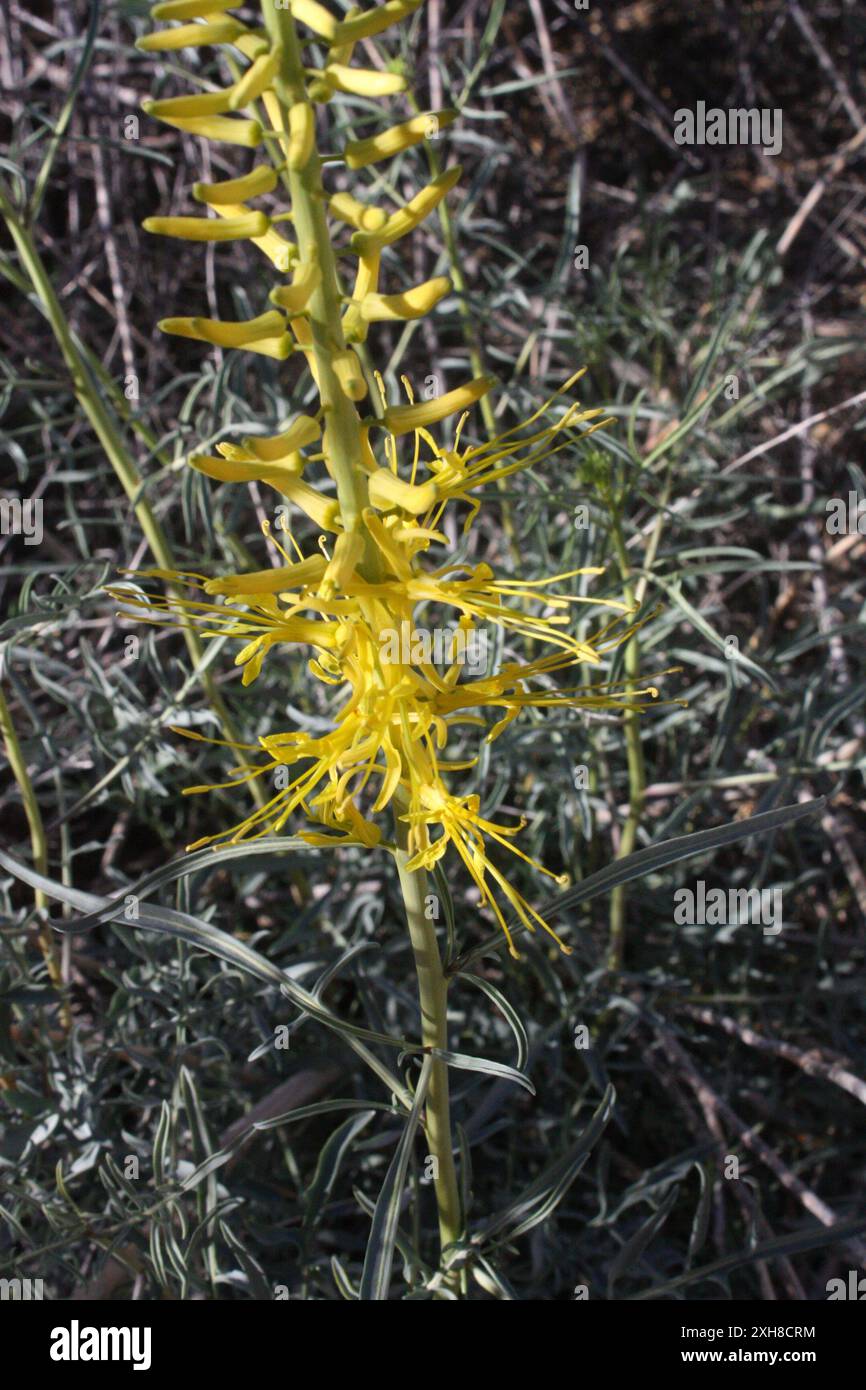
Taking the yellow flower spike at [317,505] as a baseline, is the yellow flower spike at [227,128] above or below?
above

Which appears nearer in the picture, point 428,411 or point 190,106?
point 190,106

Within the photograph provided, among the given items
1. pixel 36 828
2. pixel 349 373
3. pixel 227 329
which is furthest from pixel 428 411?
pixel 36 828

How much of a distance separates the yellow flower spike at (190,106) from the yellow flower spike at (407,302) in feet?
0.61

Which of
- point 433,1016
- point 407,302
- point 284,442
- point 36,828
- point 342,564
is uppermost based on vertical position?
point 407,302

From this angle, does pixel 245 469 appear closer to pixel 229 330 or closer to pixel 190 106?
pixel 229 330

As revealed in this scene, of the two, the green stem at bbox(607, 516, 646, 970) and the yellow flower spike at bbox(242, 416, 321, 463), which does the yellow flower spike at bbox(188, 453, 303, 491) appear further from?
the green stem at bbox(607, 516, 646, 970)

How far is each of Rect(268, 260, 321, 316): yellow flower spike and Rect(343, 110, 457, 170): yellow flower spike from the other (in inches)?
3.3

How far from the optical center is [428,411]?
1000mm

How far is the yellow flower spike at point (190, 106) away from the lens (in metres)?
0.88

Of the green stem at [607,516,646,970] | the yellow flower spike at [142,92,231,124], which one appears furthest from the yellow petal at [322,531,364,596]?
the green stem at [607,516,646,970]

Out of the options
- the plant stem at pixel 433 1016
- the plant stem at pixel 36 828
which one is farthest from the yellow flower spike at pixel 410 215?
the plant stem at pixel 36 828

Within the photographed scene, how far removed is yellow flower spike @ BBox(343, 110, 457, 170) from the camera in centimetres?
89

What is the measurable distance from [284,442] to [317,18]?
12.9 inches

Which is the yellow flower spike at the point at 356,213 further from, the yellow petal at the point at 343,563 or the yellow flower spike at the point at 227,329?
the yellow petal at the point at 343,563
